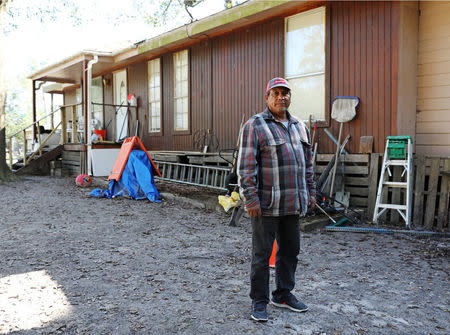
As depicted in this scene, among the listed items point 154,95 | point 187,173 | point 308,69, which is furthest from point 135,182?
point 308,69

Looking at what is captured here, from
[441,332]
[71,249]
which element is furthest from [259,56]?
[441,332]

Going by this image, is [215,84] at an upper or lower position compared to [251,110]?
upper

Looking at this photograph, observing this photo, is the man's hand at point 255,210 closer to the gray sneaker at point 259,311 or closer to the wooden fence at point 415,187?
the gray sneaker at point 259,311

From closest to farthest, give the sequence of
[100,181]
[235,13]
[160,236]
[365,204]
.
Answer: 1. [160,236]
2. [365,204]
3. [235,13]
4. [100,181]

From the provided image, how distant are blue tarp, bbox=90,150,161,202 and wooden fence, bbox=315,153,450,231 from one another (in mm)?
3782

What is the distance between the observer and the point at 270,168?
2.83 meters

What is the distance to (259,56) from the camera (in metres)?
8.28

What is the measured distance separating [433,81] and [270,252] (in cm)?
512

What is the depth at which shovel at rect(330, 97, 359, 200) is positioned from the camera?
6.53m

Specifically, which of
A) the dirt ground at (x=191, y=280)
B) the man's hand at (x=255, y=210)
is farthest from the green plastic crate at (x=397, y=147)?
the man's hand at (x=255, y=210)

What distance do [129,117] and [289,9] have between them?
6.69 meters

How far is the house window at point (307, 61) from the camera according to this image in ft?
23.7

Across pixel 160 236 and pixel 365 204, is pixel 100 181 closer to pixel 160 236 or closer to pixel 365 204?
pixel 160 236

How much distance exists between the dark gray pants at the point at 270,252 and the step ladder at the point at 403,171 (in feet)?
11.2
